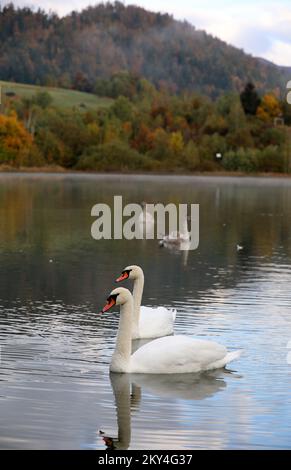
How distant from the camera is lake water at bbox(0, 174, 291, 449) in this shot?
9.94m

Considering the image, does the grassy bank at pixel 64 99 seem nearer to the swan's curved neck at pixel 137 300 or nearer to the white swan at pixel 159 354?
the swan's curved neck at pixel 137 300

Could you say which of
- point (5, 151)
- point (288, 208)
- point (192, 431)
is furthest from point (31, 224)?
point (5, 151)

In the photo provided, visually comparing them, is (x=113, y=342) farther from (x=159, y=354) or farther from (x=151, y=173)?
(x=151, y=173)

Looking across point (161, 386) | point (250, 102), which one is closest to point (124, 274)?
point (161, 386)

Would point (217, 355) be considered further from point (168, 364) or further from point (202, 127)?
point (202, 127)

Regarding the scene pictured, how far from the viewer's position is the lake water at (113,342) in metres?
9.94

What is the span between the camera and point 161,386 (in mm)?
11805

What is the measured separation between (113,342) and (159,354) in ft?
6.54

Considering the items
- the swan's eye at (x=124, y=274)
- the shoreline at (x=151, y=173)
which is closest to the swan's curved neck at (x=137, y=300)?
the swan's eye at (x=124, y=274)

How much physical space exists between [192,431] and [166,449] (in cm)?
68

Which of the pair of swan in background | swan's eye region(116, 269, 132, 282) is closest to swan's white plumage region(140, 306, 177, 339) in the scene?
swan's eye region(116, 269, 132, 282)

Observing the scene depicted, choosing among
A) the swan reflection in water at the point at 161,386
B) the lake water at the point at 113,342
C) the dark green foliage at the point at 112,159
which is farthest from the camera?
the dark green foliage at the point at 112,159

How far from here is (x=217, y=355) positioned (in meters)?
12.4

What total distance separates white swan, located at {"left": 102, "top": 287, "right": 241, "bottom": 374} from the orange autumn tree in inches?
5038
